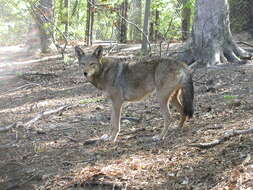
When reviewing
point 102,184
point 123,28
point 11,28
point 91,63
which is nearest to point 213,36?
point 91,63

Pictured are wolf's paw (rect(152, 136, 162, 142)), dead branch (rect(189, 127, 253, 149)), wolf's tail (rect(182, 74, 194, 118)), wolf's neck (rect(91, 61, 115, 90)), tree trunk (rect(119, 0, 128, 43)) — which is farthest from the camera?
tree trunk (rect(119, 0, 128, 43))

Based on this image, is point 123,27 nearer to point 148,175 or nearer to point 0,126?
point 0,126

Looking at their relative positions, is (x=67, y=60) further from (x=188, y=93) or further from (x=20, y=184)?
(x=20, y=184)

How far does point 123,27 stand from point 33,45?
7.14m

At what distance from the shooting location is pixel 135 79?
22.8ft

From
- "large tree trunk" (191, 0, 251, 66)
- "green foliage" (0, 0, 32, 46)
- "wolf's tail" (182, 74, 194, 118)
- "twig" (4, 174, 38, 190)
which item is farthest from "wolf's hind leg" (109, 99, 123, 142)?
"green foliage" (0, 0, 32, 46)

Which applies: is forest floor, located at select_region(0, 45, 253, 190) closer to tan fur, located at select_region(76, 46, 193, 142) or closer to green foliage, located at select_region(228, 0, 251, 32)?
tan fur, located at select_region(76, 46, 193, 142)

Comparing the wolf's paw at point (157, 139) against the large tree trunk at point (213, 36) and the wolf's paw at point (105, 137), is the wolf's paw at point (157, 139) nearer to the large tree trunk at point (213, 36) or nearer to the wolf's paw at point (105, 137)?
the wolf's paw at point (105, 137)

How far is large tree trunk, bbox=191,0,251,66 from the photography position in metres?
10.7

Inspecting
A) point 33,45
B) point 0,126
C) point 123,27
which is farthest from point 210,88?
point 123,27

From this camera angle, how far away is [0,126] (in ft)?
28.3

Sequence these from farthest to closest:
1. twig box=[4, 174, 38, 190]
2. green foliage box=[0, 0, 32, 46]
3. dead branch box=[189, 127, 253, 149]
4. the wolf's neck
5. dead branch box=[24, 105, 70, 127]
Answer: green foliage box=[0, 0, 32, 46] < dead branch box=[24, 105, 70, 127] < the wolf's neck < twig box=[4, 174, 38, 190] < dead branch box=[189, 127, 253, 149]

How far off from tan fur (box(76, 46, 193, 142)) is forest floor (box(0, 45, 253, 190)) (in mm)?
502

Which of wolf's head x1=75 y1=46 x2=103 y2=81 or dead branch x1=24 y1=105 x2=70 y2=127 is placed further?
dead branch x1=24 y1=105 x2=70 y2=127
